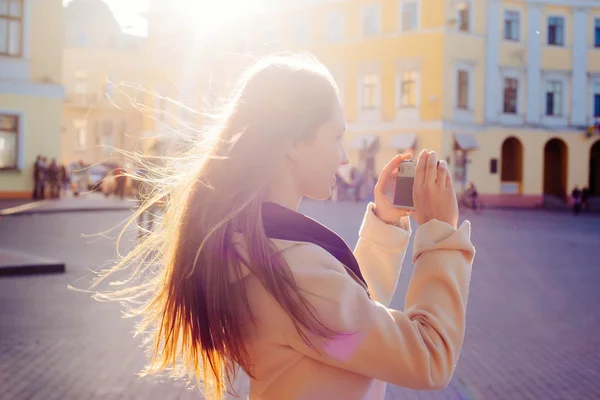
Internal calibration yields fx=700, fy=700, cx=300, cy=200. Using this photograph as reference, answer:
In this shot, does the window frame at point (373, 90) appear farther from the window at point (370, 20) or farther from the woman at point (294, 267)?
the woman at point (294, 267)

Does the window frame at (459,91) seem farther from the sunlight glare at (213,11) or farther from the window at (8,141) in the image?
the window at (8,141)

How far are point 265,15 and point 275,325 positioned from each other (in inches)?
1470

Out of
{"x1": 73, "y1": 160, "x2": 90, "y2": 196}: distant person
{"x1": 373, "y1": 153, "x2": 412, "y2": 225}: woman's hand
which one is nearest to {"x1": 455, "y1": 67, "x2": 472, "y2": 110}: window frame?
{"x1": 73, "y1": 160, "x2": 90, "y2": 196}: distant person

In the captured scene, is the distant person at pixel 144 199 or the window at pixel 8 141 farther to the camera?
the window at pixel 8 141

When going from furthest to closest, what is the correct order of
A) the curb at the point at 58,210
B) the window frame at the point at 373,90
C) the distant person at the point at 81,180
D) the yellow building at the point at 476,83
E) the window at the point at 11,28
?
the distant person at the point at 81,180 → the window frame at the point at 373,90 → the yellow building at the point at 476,83 → the window at the point at 11,28 → the curb at the point at 58,210

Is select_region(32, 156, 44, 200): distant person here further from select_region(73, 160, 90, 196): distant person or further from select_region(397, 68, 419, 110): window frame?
select_region(397, 68, 419, 110): window frame

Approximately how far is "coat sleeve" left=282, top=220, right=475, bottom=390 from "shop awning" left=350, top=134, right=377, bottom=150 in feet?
107

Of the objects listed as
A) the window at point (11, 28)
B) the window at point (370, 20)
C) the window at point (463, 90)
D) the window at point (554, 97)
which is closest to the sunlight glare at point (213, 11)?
the window at point (370, 20)

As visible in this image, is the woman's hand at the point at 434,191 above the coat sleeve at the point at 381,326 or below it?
above

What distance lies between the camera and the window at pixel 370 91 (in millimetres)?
34469

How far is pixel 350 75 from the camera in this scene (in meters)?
35.0

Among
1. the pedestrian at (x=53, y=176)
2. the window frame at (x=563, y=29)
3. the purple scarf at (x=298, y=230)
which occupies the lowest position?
the purple scarf at (x=298, y=230)

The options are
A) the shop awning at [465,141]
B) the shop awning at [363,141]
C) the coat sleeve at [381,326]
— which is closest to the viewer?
the coat sleeve at [381,326]

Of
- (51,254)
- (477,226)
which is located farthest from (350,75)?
(51,254)
